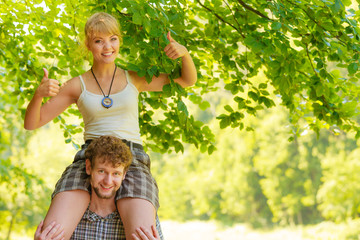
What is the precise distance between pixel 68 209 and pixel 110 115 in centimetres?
54

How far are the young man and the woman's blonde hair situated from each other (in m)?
0.59

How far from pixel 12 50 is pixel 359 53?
9.74ft

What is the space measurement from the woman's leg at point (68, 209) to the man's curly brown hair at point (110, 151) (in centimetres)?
19

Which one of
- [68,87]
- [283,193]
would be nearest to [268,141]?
[283,193]

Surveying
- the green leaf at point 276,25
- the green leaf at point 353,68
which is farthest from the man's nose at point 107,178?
the green leaf at point 353,68

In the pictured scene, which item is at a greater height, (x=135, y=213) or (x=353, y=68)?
(x=353, y=68)

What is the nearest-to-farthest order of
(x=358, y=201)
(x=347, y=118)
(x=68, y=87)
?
(x=68, y=87), (x=347, y=118), (x=358, y=201)

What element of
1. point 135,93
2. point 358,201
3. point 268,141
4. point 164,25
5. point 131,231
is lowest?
point 131,231

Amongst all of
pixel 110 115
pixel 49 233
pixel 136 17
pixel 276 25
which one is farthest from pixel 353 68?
pixel 49 233

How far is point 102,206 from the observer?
2.59 meters

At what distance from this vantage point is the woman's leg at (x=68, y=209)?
246 centimetres

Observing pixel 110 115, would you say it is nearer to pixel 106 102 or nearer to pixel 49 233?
pixel 106 102

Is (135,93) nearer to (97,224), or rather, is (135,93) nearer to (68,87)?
(68,87)

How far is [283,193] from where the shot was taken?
26.9 meters
